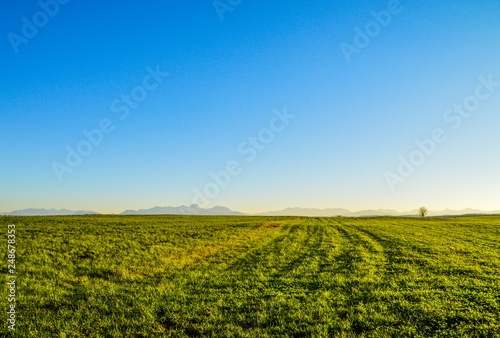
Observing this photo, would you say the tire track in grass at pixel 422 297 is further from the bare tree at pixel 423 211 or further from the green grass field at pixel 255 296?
the bare tree at pixel 423 211

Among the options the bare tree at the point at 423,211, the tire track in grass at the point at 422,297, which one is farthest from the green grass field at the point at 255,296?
the bare tree at the point at 423,211

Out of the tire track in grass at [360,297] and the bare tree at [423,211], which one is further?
the bare tree at [423,211]

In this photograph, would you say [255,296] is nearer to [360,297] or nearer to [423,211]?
[360,297]

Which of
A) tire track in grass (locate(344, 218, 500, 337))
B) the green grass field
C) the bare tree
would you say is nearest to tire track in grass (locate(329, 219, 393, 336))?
the green grass field

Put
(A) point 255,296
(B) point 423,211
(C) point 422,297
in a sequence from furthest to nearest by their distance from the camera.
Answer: (B) point 423,211 → (A) point 255,296 → (C) point 422,297

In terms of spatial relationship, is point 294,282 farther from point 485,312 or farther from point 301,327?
point 485,312

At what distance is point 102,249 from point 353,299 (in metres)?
19.0

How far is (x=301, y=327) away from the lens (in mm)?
7023

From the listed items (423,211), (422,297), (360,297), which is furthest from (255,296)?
(423,211)

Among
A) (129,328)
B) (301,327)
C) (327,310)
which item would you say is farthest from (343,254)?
(129,328)

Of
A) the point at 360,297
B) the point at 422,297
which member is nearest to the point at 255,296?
the point at 360,297

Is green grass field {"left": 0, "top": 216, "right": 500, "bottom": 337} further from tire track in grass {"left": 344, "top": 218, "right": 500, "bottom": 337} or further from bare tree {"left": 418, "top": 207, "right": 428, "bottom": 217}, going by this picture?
bare tree {"left": 418, "top": 207, "right": 428, "bottom": 217}

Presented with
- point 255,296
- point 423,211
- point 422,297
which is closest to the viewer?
point 422,297

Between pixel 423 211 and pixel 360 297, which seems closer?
pixel 360 297
